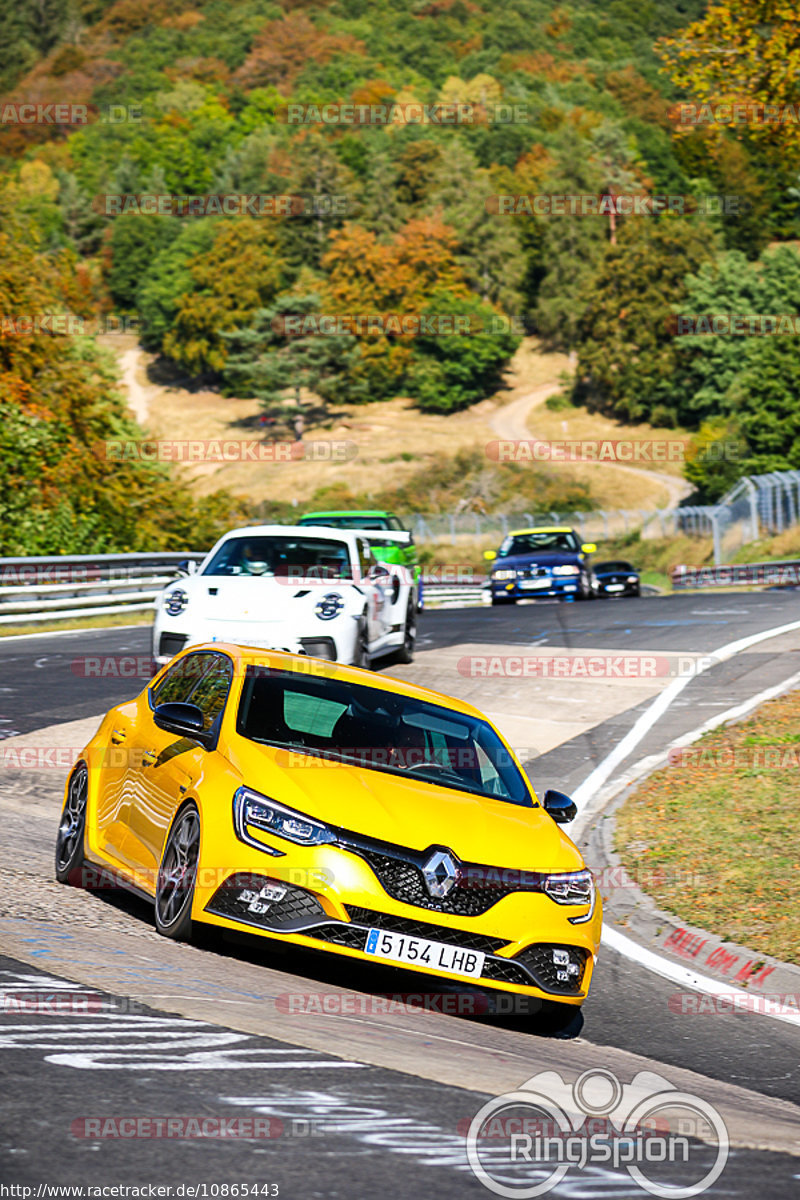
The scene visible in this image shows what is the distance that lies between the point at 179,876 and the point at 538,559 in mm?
24997

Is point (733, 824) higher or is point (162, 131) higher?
point (162, 131)

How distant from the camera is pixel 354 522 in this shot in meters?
25.9

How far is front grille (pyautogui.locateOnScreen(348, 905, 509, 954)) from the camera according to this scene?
6.28 m

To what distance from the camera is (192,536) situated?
42406mm

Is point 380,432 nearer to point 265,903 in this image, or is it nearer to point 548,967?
point 548,967

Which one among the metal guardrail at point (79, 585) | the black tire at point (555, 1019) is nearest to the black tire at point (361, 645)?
the black tire at point (555, 1019)

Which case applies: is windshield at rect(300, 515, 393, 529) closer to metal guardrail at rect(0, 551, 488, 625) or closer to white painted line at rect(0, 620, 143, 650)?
metal guardrail at rect(0, 551, 488, 625)

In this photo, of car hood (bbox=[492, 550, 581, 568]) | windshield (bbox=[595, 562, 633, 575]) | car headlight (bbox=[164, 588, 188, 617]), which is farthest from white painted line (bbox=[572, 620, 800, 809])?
windshield (bbox=[595, 562, 633, 575])

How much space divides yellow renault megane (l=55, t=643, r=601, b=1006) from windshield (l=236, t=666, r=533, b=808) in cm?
1

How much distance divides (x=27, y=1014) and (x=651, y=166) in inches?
6483

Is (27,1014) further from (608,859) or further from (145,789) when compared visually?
(608,859)

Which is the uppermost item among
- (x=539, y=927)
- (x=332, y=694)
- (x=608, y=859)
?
(x=332, y=694)

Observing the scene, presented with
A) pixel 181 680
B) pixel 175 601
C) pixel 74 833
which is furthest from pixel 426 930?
pixel 175 601

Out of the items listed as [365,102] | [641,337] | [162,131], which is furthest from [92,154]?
[641,337]
